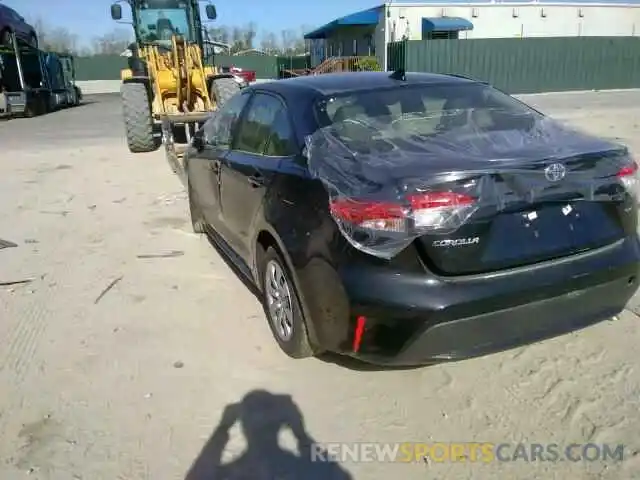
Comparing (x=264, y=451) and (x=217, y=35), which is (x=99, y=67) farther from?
(x=264, y=451)

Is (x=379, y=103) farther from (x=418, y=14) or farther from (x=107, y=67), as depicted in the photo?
(x=107, y=67)

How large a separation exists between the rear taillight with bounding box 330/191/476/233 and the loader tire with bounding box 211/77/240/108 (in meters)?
8.53

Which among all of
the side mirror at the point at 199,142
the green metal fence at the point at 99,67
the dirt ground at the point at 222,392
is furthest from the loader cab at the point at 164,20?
the green metal fence at the point at 99,67

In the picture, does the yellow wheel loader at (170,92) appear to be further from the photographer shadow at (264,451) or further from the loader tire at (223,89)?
the photographer shadow at (264,451)

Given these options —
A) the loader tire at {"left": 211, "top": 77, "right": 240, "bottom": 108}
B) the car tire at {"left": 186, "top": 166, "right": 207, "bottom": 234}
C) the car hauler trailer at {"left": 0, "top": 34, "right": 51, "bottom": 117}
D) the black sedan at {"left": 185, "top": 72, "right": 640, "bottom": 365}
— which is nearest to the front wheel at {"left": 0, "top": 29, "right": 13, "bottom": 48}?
the car hauler trailer at {"left": 0, "top": 34, "right": 51, "bottom": 117}

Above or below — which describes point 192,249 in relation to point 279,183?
below

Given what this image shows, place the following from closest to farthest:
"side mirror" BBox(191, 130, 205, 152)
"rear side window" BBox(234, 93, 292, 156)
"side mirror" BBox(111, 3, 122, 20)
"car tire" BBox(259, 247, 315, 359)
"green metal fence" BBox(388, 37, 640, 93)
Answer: "car tire" BBox(259, 247, 315, 359) → "rear side window" BBox(234, 93, 292, 156) → "side mirror" BBox(191, 130, 205, 152) → "side mirror" BBox(111, 3, 122, 20) → "green metal fence" BBox(388, 37, 640, 93)

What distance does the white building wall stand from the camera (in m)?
30.0

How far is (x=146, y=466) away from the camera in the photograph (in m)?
2.50

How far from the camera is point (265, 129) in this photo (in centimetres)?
362

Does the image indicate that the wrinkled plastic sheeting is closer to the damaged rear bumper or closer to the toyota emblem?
the toyota emblem

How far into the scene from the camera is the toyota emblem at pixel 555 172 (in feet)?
8.25

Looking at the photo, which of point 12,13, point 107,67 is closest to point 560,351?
point 12,13

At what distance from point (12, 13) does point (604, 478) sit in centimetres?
2699
